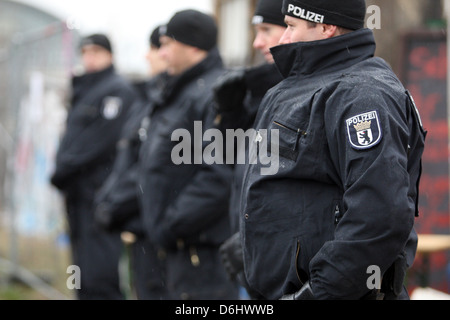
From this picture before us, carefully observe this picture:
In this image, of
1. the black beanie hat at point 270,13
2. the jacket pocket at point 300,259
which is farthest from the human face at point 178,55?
the jacket pocket at point 300,259

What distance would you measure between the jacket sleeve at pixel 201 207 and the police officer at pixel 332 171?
1552 mm

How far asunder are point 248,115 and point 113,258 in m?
2.98

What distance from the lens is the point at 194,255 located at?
15.2 ft

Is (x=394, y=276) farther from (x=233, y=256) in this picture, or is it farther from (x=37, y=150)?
(x=37, y=150)

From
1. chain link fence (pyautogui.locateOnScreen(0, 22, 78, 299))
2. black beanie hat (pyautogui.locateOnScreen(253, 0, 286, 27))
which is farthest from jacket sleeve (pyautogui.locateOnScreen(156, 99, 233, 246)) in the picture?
chain link fence (pyautogui.locateOnScreen(0, 22, 78, 299))

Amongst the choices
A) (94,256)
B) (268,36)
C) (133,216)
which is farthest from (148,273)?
(268,36)

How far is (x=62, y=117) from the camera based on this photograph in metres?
7.98

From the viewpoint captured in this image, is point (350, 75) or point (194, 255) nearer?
point (350, 75)

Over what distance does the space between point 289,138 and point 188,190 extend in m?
1.93

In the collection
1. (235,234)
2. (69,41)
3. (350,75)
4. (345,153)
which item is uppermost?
(69,41)

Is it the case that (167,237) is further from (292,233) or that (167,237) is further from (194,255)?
(292,233)

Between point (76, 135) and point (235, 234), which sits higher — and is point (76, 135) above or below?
above

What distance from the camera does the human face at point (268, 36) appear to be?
3.82m
